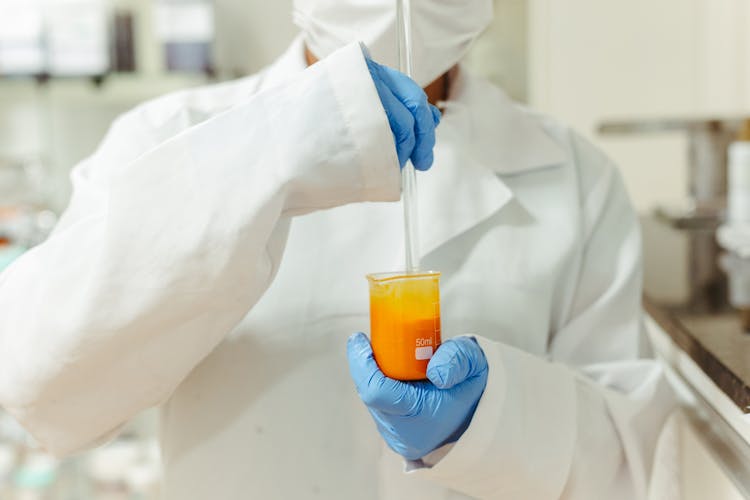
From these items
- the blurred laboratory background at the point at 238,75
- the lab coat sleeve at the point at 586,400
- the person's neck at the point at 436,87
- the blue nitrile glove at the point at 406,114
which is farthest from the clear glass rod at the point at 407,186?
the blurred laboratory background at the point at 238,75

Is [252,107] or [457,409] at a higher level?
[252,107]

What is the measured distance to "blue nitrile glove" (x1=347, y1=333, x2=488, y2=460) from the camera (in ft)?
2.59

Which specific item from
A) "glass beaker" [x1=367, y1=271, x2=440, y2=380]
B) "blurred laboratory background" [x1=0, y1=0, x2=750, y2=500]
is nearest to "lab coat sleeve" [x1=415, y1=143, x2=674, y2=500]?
"glass beaker" [x1=367, y1=271, x2=440, y2=380]

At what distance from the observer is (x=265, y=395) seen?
105 centimetres

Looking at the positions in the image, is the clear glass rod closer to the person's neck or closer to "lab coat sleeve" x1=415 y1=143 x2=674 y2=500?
"lab coat sleeve" x1=415 y1=143 x2=674 y2=500

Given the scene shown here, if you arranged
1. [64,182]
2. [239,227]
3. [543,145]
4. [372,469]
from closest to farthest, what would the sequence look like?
[239,227]
[372,469]
[543,145]
[64,182]

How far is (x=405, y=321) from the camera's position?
79 cm

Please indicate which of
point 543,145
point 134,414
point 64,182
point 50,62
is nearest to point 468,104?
point 543,145

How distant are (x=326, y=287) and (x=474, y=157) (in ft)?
Result: 0.86

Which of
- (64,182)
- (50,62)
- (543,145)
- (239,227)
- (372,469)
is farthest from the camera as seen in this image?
(64,182)

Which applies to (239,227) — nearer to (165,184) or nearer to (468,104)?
(165,184)

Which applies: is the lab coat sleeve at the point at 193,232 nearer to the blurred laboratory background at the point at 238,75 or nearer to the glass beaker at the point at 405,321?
the glass beaker at the point at 405,321

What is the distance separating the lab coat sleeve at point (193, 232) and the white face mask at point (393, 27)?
8.0 inches

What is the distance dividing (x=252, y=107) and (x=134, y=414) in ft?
1.29
